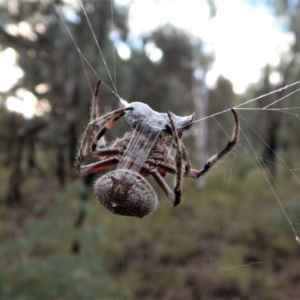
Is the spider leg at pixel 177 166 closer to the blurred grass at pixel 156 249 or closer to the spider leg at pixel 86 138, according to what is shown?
the blurred grass at pixel 156 249

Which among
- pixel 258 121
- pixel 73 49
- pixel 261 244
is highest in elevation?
pixel 73 49

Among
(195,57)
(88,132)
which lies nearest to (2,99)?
(195,57)

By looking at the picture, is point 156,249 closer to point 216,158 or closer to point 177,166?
point 216,158

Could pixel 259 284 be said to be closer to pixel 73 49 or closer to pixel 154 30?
pixel 73 49

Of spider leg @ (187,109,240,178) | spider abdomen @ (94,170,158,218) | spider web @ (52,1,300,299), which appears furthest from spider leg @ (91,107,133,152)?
spider leg @ (187,109,240,178)

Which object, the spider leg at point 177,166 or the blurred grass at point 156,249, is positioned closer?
the spider leg at point 177,166

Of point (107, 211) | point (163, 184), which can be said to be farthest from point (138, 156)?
point (107, 211)

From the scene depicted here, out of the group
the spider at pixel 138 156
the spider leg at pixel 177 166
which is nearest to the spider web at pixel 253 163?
the spider at pixel 138 156
